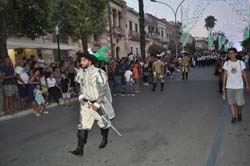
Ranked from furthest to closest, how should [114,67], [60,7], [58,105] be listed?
[60,7], [114,67], [58,105]

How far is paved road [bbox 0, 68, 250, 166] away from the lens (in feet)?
17.9

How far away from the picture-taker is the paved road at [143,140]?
545cm

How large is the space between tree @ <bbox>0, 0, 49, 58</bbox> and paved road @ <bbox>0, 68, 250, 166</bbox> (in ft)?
14.4

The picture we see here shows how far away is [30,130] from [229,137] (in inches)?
178

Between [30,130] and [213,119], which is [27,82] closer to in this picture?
[30,130]

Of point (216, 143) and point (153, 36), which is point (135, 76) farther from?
point (153, 36)

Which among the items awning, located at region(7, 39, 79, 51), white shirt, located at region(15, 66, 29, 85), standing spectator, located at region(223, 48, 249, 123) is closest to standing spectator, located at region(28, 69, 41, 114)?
white shirt, located at region(15, 66, 29, 85)

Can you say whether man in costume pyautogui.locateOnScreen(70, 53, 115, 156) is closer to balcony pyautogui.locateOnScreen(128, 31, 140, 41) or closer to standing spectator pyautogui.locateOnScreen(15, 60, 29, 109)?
standing spectator pyautogui.locateOnScreen(15, 60, 29, 109)

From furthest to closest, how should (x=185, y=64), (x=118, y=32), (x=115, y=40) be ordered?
(x=118, y=32) < (x=115, y=40) < (x=185, y=64)

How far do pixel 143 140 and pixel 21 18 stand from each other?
9.45 metres

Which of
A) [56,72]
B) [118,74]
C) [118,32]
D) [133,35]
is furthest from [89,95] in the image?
[133,35]

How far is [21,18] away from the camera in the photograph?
1425cm

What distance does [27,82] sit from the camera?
464 inches

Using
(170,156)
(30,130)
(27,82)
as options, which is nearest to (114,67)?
(27,82)
